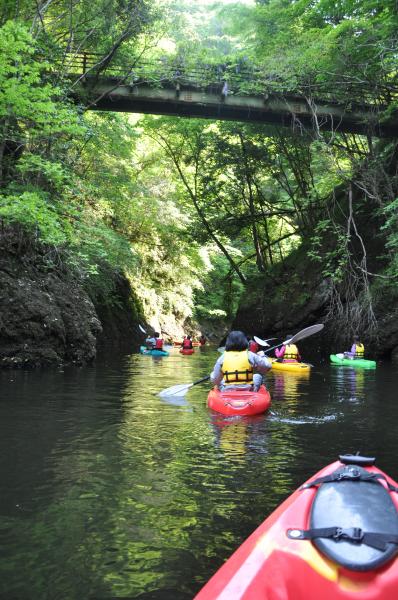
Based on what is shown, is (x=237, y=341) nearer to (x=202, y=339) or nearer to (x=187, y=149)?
(x=187, y=149)

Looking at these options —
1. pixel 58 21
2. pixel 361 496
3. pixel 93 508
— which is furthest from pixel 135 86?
pixel 361 496

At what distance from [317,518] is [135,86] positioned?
633 inches

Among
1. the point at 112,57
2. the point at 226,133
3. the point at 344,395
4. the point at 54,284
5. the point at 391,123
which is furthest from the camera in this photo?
the point at 226,133

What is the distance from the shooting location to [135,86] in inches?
642

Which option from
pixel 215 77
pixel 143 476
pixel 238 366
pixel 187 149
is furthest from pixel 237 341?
pixel 187 149

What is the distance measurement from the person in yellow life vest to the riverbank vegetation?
4.89m

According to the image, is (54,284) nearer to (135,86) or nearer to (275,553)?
(135,86)

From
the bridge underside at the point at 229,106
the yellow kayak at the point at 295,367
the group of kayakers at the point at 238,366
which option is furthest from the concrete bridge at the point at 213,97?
the group of kayakers at the point at 238,366

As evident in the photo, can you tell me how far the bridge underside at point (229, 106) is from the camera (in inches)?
638

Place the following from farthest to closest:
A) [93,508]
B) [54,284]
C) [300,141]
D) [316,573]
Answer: [300,141] → [54,284] → [93,508] → [316,573]

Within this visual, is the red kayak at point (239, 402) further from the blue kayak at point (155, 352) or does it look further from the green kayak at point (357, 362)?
the blue kayak at point (155, 352)

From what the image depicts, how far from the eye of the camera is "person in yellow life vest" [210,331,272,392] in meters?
7.33

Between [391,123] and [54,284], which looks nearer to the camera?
[54,284]

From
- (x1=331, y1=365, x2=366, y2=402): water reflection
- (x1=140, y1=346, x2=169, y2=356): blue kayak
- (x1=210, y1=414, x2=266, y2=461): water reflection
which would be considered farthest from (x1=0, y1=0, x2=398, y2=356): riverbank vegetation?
(x1=210, y1=414, x2=266, y2=461): water reflection
